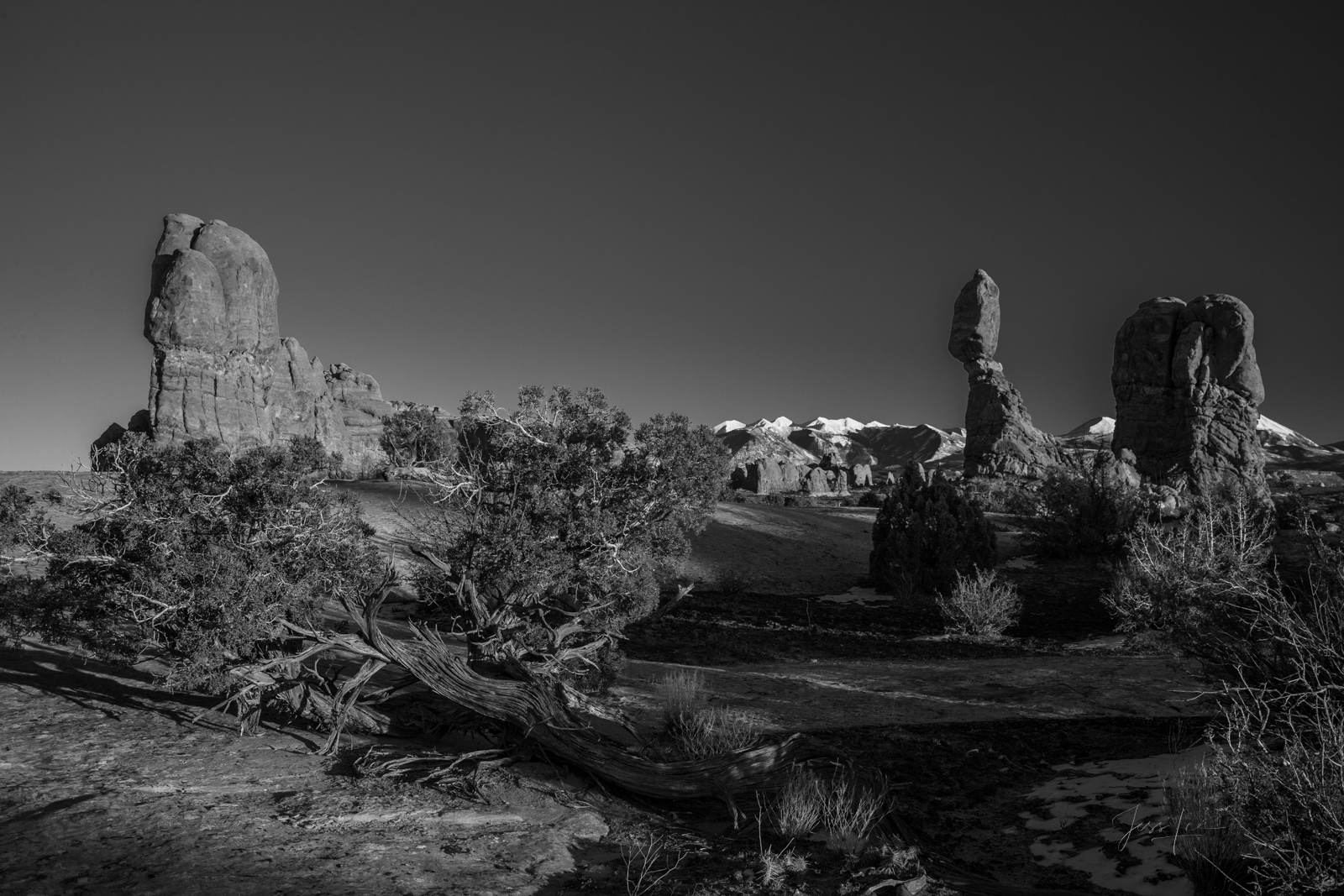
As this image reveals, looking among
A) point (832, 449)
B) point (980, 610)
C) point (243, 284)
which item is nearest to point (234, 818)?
point (980, 610)

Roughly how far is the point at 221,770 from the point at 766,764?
4747 millimetres

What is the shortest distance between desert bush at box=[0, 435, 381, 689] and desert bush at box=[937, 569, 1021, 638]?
1373 cm

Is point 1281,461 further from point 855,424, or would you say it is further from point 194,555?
point 194,555

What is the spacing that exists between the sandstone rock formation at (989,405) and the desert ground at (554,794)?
5513cm

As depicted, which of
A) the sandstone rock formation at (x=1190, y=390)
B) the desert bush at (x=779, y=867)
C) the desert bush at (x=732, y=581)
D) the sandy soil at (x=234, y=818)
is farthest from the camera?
the sandstone rock formation at (x=1190, y=390)

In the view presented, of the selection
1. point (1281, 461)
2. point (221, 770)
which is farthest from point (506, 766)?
point (1281, 461)

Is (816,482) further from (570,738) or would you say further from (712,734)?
(570,738)

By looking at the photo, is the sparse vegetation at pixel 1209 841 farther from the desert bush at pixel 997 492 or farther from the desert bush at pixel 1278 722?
the desert bush at pixel 997 492

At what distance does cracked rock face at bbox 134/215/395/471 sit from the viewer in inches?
2226

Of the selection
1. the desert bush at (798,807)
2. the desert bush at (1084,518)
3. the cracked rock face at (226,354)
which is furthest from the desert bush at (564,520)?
the cracked rock face at (226,354)

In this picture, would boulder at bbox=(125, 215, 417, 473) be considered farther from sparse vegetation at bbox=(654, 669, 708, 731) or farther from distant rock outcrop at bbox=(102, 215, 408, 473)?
sparse vegetation at bbox=(654, 669, 708, 731)

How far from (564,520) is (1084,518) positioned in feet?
77.9

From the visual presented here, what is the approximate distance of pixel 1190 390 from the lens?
5644cm

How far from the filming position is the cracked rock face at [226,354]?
185ft
